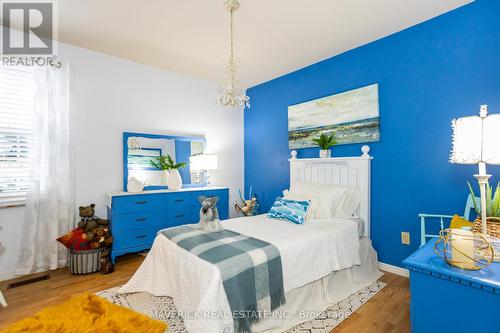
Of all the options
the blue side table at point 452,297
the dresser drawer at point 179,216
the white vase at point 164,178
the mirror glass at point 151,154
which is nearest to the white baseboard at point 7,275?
the mirror glass at point 151,154

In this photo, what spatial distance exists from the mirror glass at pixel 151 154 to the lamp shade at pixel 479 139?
331 cm

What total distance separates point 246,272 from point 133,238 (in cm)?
194

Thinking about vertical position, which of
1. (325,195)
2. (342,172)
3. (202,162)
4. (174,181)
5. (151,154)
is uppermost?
(151,154)

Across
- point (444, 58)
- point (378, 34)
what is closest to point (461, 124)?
point (444, 58)

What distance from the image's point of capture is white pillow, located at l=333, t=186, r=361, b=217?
108 inches

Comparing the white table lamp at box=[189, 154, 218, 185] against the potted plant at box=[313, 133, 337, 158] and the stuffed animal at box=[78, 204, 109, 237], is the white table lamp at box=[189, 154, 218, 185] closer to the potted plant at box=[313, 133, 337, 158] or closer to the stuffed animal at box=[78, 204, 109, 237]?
the stuffed animal at box=[78, 204, 109, 237]

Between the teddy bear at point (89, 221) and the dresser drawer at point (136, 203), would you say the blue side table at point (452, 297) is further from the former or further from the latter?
the teddy bear at point (89, 221)

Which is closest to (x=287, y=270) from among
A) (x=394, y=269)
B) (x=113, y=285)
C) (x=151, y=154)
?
(x=394, y=269)

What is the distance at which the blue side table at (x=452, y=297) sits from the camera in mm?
943

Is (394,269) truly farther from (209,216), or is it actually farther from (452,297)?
(209,216)

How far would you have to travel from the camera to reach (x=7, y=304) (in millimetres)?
2170

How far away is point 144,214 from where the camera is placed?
10.1 ft

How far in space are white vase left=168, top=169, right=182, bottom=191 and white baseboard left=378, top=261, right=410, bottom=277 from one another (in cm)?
272

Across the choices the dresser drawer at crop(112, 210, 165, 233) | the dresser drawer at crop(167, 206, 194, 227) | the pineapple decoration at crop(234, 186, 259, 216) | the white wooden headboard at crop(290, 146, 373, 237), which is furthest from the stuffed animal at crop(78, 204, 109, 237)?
the white wooden headboard at crop(290, 146, 373, 237)
